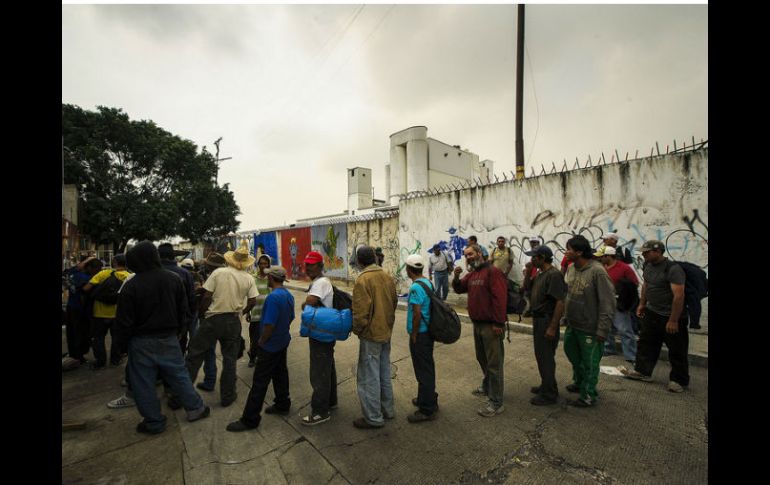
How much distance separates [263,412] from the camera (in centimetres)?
341

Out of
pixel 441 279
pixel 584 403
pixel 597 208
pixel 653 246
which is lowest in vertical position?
pixel 584 403

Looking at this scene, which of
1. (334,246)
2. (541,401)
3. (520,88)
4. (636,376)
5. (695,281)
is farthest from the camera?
(334,246)

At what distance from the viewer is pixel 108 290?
14.8ft

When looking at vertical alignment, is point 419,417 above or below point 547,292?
below

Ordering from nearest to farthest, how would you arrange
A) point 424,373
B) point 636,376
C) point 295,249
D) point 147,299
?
1. point 147,299
2. point 424,373
3. point 636,376
4. point 295,249

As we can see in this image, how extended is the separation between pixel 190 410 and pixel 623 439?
13.4 feet

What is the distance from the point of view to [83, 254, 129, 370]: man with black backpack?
4500mm

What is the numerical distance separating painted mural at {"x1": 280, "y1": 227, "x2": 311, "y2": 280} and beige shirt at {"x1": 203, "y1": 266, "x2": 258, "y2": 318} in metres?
11.0

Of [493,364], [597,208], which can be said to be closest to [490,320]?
[493,364]

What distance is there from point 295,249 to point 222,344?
1225 cm

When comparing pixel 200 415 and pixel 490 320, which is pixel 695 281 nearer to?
pixel 490 320

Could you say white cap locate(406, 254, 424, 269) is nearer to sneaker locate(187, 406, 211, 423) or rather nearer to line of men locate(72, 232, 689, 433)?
line of men locate(72, 232, 689, 433)
